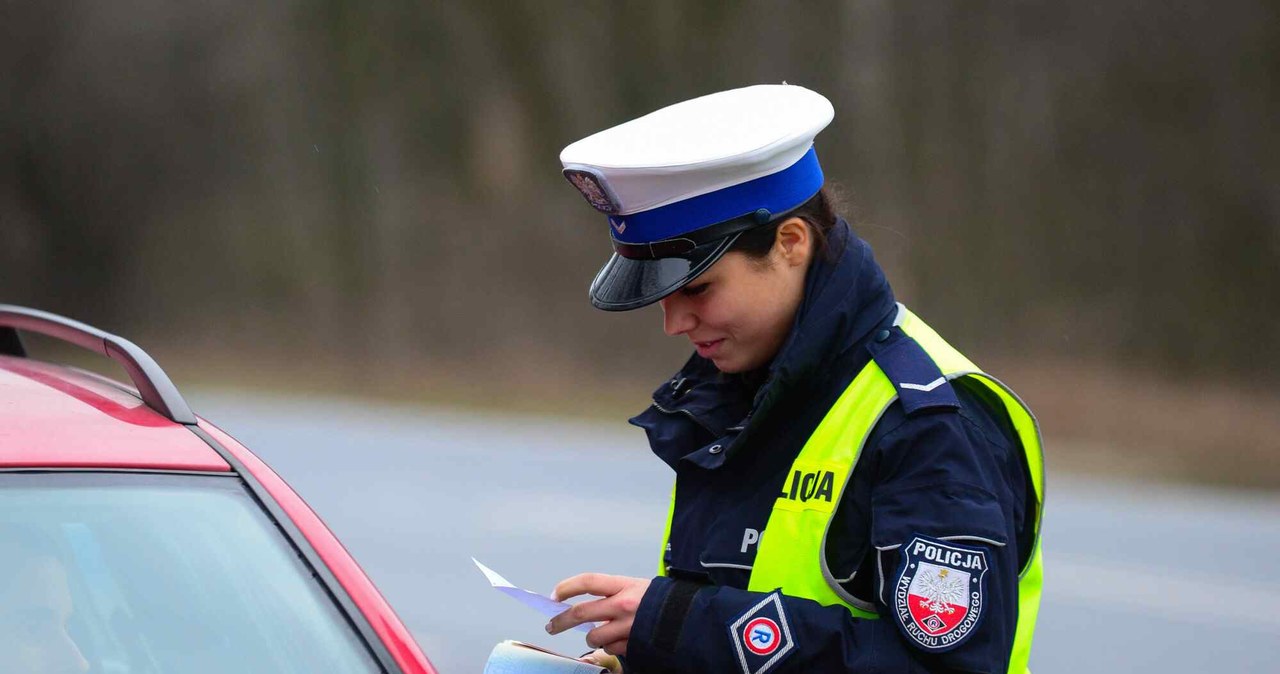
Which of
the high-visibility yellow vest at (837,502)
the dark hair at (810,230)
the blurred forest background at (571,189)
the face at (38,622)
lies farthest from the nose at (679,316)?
the blurred forest background at (571,189)

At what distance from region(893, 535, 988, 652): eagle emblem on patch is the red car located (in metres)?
0.61

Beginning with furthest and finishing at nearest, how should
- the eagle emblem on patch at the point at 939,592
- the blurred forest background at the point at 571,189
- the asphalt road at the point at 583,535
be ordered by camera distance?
the blurred forest background at the point at 571,189 → the asphalt road at the point at 583,535 → the eagle emblem on patch at the point at 939,592

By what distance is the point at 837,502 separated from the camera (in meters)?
1.73

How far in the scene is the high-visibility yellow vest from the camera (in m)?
1.74

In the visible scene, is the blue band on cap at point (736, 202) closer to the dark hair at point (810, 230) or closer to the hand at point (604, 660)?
the dark hair at point (810, 230)

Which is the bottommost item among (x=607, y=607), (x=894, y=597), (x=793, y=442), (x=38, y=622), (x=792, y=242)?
(x=38, y=622)

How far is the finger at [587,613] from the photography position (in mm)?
1845

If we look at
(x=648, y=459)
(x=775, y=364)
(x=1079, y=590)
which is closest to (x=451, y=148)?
(x=648, y=459)

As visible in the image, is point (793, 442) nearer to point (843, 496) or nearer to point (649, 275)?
point (843, 496)

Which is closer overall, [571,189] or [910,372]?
[910,372]

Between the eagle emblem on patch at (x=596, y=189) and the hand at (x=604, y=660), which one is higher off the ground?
the eagle emblem on patch at (x=596, y=189)

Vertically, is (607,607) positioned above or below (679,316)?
below

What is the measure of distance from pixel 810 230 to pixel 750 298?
13 cm

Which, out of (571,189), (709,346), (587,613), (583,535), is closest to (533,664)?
(587,613)
